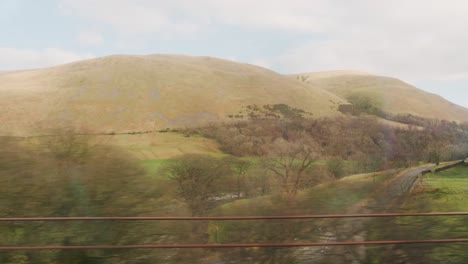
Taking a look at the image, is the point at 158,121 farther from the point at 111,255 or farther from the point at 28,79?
the point at 111,255

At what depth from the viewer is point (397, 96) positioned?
11125 centimetres

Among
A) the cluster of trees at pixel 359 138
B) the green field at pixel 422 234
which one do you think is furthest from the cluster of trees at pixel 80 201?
the cluster of trees at pixel 359 138

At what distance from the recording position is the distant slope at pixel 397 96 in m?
94.6

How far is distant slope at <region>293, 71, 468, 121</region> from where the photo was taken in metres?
94.6

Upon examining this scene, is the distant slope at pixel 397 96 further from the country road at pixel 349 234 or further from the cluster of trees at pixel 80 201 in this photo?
the cluster of trees at pixel 80 201

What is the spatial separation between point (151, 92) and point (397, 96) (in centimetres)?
5804

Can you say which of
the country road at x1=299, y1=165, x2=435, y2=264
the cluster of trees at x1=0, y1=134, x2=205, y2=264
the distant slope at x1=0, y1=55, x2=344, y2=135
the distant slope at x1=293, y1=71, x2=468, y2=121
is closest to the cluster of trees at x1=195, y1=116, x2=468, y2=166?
the distant slope at x1=0, y1=55, x2=344, y2=135

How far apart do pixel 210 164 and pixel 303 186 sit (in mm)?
2406

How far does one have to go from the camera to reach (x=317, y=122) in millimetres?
54188

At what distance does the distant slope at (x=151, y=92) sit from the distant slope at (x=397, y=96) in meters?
16.8

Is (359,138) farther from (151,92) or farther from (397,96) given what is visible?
(397,96)

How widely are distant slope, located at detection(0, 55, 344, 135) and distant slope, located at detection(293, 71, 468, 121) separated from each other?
16.8 meters

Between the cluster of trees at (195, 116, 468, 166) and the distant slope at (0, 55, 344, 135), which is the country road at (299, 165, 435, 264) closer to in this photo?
the cluster of trees at (195, 116, 468, 166)

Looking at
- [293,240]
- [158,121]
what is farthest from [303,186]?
[158,121]
